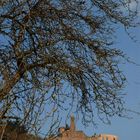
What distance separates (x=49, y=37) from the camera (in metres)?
8.84

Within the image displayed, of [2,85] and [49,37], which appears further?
[49,37]

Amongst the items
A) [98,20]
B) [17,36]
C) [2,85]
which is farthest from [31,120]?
[98,20]

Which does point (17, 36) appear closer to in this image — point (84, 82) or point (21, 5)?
point (21, 5)

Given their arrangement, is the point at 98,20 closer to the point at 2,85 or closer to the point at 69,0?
the point at 69,0

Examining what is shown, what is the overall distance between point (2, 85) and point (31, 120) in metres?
0.68

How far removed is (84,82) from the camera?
945 cm

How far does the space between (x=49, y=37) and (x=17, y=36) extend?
0.71 m

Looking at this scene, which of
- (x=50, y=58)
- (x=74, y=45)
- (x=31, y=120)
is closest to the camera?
(x=31, y=120)

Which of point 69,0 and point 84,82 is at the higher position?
point 69,0

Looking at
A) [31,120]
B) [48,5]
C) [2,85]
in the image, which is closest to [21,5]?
[48,5]

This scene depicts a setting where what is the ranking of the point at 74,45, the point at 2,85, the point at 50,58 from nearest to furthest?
the point at 2,85 < the point at 50,58 < the point at 74,45

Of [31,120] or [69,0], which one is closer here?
[31,120]

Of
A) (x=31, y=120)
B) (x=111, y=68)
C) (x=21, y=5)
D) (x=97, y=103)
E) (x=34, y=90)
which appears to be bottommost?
(x=31, y=120)

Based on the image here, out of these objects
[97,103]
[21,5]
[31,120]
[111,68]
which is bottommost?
[31,120]
